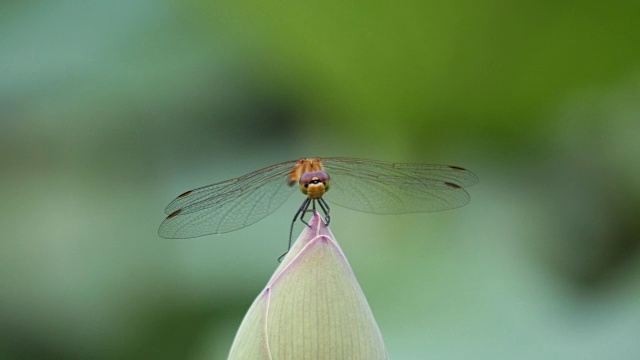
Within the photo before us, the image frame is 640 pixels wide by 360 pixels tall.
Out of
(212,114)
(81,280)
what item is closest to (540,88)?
(212,114)

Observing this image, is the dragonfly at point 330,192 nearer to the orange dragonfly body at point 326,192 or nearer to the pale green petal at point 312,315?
the orange dragonfly body at point 326,192

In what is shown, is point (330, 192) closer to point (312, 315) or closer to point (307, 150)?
point (307, 150)

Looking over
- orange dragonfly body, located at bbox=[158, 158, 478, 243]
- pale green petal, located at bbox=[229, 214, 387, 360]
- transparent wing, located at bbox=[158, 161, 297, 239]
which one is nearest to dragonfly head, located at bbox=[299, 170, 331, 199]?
orange dragonfly body, located at bbox=[158, 158, 478, 243]

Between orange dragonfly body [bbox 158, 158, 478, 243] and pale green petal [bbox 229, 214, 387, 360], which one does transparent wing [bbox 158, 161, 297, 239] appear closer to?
orange dragonfly body [bbox 158, 158, 478, 243]

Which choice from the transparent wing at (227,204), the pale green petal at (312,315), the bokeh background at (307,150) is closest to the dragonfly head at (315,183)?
the transparent wing at (227,204)

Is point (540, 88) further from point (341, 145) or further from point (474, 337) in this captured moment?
point (474, 337)

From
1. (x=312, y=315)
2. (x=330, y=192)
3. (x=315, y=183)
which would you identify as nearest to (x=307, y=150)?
(x=330, y=192)
